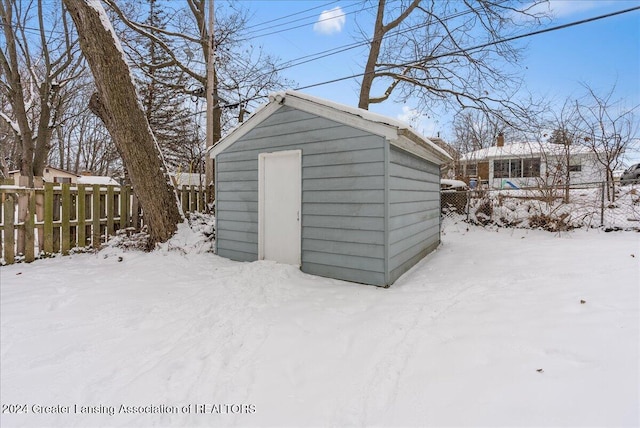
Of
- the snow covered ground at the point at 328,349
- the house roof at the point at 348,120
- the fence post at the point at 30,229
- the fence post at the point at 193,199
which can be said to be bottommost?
the snow covered ground at the point at 328,349

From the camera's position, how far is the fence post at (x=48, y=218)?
18.4ft

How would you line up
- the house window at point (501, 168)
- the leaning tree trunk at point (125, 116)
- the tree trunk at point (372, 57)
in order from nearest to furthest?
the leaning tree trunk at point (125, 116) < the tree trunk at point (372, 57) < the house window at point (501, 168)

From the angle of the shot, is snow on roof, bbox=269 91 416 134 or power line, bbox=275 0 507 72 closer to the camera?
snow on roof, bbox=269 91 416 134

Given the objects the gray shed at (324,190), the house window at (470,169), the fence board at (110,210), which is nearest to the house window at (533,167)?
→ the house window at (470,169)

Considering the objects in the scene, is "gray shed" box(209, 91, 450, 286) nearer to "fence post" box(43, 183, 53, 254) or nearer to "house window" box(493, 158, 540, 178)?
"fence post" box(43, 183, 53, 254)

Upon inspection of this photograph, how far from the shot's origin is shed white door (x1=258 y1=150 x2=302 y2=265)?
15.8 feet

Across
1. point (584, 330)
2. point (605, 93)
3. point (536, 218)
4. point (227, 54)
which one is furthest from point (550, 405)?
point (227, 54)

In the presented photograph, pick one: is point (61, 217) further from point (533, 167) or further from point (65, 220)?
point (533, 167)

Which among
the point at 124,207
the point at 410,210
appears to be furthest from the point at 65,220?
the point at 410,210

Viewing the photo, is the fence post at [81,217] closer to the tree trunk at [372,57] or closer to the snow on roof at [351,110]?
the snow on roof at [351,110]

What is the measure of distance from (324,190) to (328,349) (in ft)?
7.87

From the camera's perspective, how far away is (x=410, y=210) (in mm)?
4926

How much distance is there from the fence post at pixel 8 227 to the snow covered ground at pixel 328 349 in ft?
4.78

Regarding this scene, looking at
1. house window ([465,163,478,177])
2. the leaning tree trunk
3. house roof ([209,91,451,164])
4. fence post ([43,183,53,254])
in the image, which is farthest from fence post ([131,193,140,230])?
house window ([465,163,478,177])
